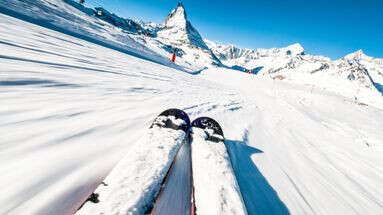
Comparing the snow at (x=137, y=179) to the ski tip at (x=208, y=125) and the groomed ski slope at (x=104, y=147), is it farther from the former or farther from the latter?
the ski tip at (x=208, y=125)

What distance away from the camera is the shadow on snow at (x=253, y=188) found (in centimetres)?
285

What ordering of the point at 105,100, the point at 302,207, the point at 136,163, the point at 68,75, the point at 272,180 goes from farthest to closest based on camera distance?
the point at 68,75, the point at 105,100, the point at 272,180, the point at 302,207, the point at 136,163

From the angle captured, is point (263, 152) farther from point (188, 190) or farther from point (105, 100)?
point (105, 100)

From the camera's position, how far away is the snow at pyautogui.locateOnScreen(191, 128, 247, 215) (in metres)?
2.10

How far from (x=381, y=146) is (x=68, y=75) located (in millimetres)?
10388

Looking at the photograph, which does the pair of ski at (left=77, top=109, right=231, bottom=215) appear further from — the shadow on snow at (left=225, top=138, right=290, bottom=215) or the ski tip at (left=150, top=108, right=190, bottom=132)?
the shadow on snow at (left=225, top=138, right=290, bottom=215)

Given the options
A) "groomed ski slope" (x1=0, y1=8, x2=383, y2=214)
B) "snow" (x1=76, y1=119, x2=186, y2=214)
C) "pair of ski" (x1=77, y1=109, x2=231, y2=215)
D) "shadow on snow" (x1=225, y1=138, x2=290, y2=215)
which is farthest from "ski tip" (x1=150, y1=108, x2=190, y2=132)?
"shadow on snow" (x1=225, y1=138, x2=290, y2=215)

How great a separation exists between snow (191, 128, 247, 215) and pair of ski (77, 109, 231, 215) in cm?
13

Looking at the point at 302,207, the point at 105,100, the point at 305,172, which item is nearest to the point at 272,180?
the point at 302,207

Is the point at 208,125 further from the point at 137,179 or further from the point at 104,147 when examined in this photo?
the point at 137,179

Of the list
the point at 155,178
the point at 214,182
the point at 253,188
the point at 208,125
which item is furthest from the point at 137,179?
the point at 208,125

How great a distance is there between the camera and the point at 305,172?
14.0ft

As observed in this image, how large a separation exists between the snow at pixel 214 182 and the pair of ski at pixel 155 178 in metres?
0.13

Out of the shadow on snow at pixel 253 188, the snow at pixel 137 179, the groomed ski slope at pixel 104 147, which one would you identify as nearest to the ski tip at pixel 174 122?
the groomed ski slope at pixel 104 147
